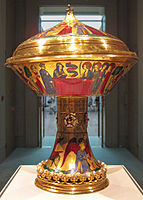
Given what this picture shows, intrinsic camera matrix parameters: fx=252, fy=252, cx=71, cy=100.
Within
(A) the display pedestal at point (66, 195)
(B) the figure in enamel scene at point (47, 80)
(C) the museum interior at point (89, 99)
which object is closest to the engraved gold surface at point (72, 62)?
(B) the figure in enamel scene at point (47, 80)

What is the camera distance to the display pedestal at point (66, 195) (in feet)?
3.07

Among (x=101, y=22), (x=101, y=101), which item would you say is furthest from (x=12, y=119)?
(x=101, y=22)

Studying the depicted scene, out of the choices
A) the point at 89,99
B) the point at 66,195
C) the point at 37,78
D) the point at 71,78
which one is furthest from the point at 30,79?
the point at 89,99

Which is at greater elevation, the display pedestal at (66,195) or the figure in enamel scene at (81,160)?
the figure in enamel scene at (81,160)

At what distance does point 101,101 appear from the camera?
5.11 metres

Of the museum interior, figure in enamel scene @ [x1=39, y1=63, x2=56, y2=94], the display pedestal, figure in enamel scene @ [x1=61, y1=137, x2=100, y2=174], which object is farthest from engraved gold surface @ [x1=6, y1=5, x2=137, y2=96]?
the museum interior

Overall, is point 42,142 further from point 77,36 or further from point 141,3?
point 77,36

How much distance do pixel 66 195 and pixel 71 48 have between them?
540 millimetres

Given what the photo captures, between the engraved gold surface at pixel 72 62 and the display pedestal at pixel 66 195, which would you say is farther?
the display pedestal at pixel 66 195

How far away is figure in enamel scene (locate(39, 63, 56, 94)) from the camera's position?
0.86 m

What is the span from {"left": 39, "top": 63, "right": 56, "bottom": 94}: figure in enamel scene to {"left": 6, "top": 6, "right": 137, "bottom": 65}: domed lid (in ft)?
0.12

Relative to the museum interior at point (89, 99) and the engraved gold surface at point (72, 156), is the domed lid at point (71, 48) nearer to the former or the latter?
the engraved gold surface at point (72, 156)

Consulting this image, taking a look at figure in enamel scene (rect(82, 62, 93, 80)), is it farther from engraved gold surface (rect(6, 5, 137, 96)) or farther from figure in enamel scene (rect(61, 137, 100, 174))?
figure in enamel scene (rect(61, 137, 100, 174))

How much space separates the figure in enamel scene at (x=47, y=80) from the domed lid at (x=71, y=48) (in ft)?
0.12
